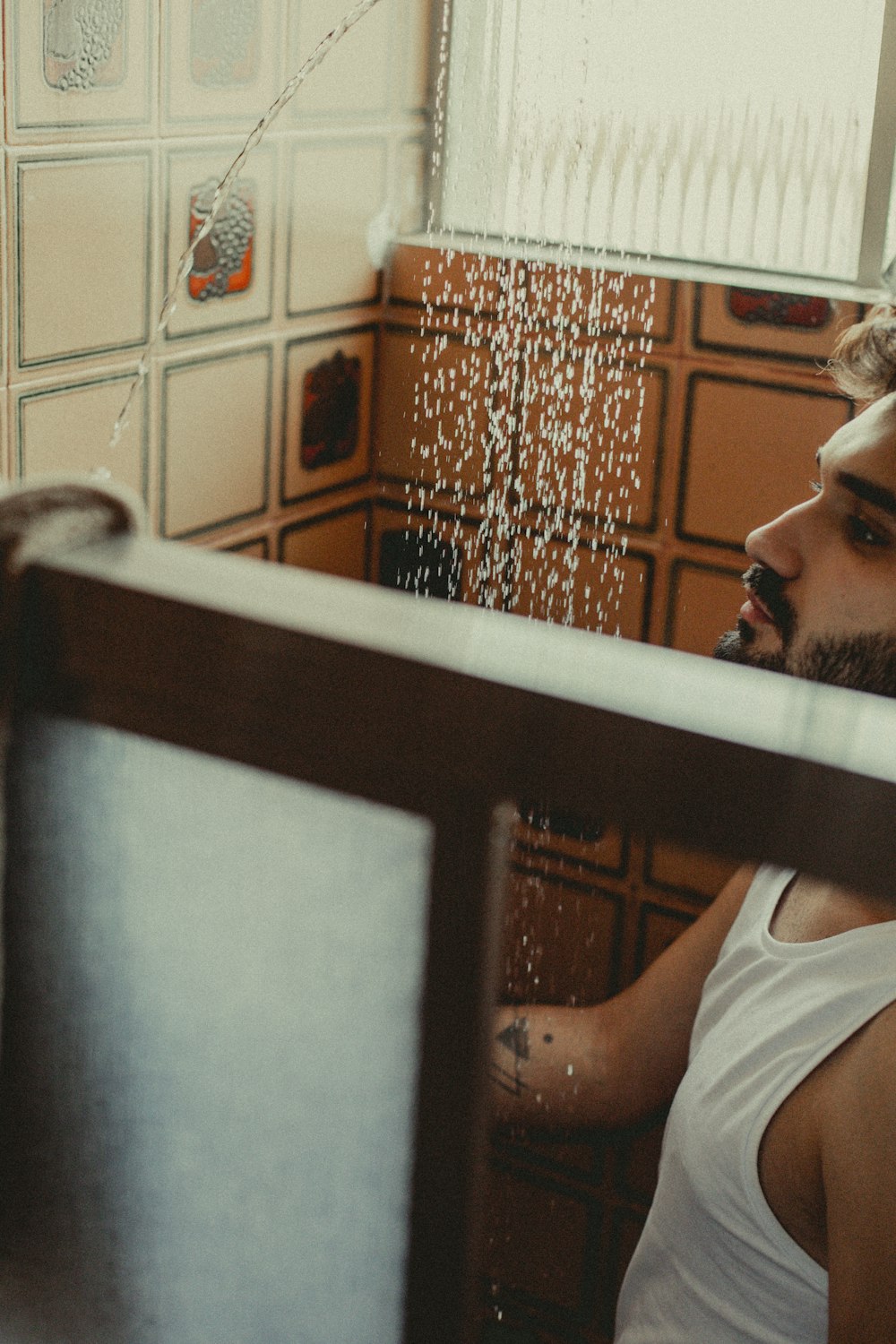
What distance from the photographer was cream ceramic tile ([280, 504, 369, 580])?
5.91ft

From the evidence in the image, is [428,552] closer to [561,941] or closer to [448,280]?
[448,280]

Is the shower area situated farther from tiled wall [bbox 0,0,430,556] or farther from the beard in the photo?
the beard

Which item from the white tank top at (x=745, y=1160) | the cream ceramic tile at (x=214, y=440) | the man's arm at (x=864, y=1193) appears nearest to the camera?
the man's arm at (x=864, y=1193)

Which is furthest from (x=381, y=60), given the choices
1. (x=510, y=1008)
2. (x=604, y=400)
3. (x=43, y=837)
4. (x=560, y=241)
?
(x=43, y=837)

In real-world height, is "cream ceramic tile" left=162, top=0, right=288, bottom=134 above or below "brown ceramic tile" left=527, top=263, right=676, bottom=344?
above

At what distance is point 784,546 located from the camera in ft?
4.05

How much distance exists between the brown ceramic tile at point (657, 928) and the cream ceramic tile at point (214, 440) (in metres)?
0.67

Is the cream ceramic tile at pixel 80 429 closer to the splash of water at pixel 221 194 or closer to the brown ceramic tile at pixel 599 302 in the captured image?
the splash of water at pixel 221 194

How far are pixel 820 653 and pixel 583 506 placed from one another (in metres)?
0.64

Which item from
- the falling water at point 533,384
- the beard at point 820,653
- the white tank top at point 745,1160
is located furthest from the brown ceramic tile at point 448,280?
the white tank top at point 745,1160

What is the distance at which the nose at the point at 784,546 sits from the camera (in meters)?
1.23

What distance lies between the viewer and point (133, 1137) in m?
0.30

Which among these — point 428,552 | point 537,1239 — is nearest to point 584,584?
point 428,552

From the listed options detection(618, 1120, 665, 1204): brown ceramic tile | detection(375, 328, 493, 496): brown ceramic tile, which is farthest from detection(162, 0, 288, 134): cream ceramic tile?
detection(618, 1120, 665, 1204): brown ceramic tile
